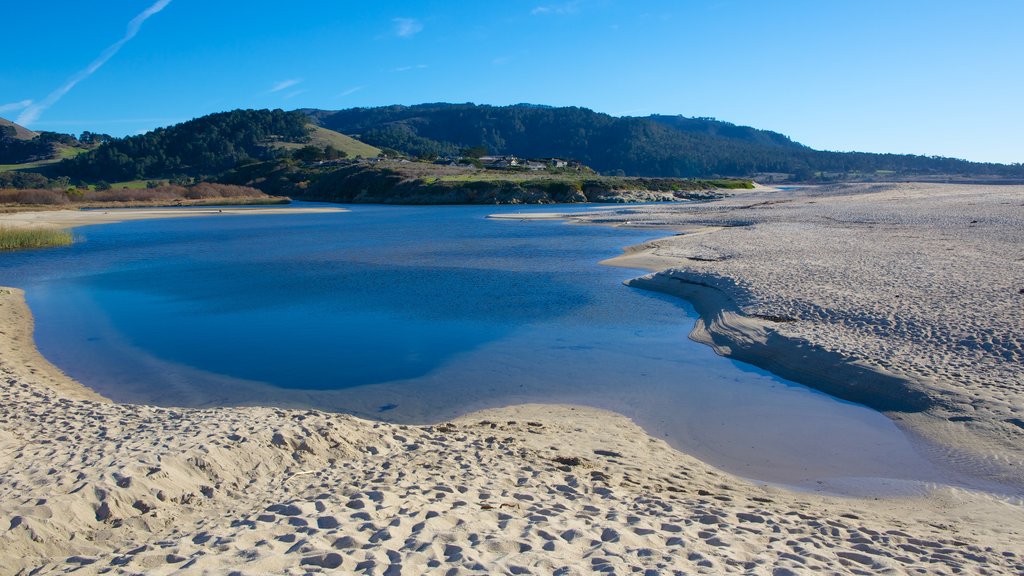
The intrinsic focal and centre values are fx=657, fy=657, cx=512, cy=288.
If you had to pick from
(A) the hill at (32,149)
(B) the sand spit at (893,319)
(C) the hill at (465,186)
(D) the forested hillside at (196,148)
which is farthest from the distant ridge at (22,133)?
(B) the sand spit at (893,319)

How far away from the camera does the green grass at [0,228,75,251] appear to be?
1371 inches

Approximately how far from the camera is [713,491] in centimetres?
657

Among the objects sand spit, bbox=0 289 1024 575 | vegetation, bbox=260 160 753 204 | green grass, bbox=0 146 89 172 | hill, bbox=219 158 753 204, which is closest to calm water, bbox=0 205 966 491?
sand spit, bbox=0 289 1024 575

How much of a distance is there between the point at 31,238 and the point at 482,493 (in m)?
39.6

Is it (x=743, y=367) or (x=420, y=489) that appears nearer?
(x=420, y=489)

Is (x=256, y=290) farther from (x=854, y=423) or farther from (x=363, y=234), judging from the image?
(x=363, y=234)

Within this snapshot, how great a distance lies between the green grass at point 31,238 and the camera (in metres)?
34.8

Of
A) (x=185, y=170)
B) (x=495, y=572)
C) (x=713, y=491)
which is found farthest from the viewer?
(x=185, y=170)

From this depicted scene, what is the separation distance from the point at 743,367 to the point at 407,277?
14135 mm

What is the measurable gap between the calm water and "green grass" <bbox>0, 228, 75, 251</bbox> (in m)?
10.1

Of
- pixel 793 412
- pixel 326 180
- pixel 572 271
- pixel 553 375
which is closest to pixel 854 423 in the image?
pixel 793 412

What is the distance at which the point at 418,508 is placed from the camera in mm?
5641

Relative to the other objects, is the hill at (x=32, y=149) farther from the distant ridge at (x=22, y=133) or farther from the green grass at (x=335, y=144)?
the green grass at (x=335, y=144)

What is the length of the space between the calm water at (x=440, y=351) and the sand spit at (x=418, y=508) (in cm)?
123
